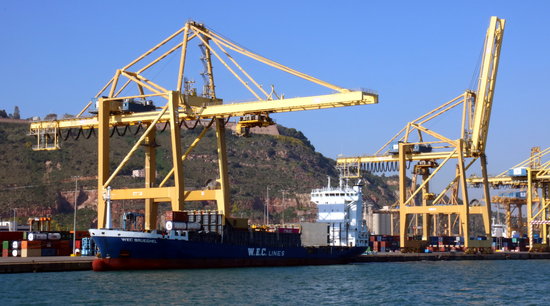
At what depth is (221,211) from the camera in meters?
50.2

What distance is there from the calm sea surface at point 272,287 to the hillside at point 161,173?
5936 cm

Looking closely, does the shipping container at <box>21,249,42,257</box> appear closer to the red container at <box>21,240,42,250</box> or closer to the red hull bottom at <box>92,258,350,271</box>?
the red container at <box>21,240,42,250</box>

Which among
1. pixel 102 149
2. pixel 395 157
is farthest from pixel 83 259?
pixel 395 157

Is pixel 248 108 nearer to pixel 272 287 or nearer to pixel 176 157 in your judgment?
pixel 176 157

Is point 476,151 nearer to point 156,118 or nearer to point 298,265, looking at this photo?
point 298,265

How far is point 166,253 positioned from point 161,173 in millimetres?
86448

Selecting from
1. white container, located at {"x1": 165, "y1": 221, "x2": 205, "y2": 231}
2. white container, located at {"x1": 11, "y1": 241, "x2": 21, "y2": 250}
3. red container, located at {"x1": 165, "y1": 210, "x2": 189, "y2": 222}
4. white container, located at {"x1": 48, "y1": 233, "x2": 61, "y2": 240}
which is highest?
red container, located at {"x1": 165, "y1": 210, "x2": 189, "y2": 222}

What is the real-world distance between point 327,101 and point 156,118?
1140 cm

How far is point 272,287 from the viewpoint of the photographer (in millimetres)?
37156

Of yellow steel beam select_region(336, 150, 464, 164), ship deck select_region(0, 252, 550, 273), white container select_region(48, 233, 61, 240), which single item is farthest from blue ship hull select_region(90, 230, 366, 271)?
yellow steel beam select_region(336, 150, 464, 164)

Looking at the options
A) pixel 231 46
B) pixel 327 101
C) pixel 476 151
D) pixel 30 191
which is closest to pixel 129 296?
pixel 327 101

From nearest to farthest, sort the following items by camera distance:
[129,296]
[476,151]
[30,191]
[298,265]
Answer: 1. [129,296]
2. [298,265]
3. [476,151]
4. [30,191]

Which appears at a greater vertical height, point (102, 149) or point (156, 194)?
point (102, 149)

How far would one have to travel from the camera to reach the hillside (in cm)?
10806
